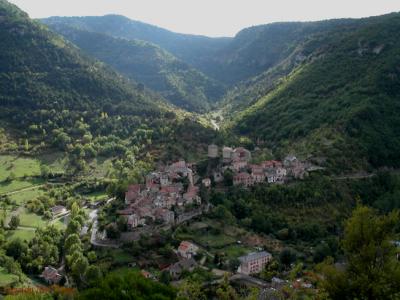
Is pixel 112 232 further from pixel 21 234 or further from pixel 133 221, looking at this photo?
pixel 21 234

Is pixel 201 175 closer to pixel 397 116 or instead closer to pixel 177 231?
pixel 177 231

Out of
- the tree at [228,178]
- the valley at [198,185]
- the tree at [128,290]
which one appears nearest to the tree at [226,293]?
the valley at [198,185]

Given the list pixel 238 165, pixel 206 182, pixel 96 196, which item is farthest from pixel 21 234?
pixel 238 165

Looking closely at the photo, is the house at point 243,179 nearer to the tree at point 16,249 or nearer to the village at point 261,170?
the village at point 261,170

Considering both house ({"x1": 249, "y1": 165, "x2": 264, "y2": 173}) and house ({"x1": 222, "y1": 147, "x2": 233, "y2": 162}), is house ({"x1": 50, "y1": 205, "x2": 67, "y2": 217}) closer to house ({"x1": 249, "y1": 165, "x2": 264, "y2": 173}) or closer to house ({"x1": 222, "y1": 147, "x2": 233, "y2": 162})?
house ({"x1": 222, "y1": 147, "x2": 233, "y2": 162})

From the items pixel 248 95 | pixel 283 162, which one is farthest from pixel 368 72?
pixel 248 95

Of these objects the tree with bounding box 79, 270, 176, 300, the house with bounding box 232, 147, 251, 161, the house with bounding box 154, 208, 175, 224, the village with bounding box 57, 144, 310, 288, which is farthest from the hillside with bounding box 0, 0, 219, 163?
the tree with bounding box 79, 270, 176, 300

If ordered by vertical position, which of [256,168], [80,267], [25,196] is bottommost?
[25,196]
